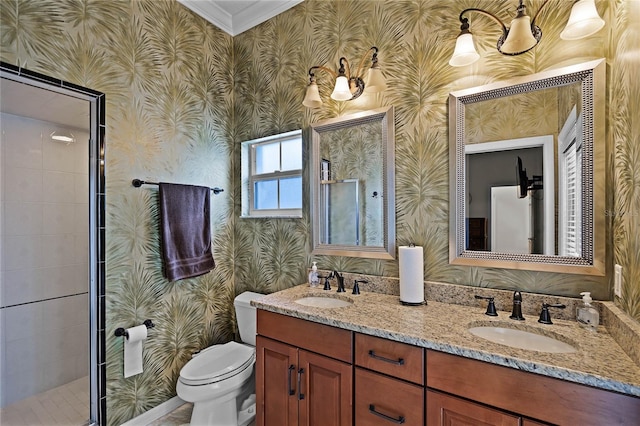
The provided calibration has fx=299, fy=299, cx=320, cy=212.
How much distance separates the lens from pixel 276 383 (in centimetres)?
153

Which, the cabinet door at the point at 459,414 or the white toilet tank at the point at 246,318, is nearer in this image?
the cabinet door at the point at 459,414

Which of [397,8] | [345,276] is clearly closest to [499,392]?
[345,276]

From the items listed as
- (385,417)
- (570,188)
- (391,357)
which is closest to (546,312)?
(570,188)

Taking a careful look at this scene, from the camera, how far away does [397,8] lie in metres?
1.72

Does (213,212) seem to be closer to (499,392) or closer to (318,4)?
(318,4)

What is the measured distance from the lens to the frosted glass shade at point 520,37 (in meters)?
1.28

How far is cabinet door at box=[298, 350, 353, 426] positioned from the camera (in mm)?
1291

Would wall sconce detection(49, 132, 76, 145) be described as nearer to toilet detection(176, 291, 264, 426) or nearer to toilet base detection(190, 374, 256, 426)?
toilet detection(176, 291, 264, 426)

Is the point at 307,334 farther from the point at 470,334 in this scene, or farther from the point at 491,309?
the point at 491,309

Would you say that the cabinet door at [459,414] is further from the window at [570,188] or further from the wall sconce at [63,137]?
the wall sconce at [63,137]

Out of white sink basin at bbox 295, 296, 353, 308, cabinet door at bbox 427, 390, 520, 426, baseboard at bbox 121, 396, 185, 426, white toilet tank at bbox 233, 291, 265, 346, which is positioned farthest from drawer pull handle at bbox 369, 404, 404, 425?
baseboard at bbox 121, 396, 185, 426

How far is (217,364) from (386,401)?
3.84ft

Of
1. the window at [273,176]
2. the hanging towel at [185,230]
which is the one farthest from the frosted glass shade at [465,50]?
the hanging towel at [185,230]

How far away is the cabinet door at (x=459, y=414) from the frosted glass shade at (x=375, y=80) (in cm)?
147
